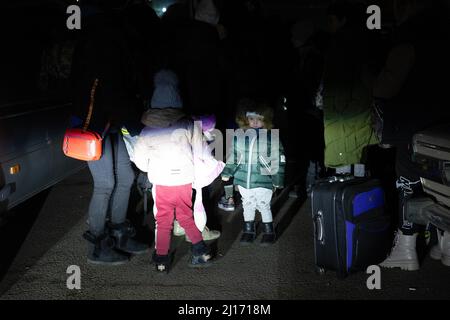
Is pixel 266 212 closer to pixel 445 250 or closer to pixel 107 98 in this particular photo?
pixel 445 250

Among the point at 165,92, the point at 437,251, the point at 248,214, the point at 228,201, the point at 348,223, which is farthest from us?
the point at 228,201

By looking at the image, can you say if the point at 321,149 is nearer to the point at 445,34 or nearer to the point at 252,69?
the point at 252,69

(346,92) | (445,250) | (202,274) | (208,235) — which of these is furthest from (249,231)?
(445,250)

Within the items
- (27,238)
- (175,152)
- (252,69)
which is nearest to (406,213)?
(175,152)

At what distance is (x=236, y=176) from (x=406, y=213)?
1406 millimetres

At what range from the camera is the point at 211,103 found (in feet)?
16.2

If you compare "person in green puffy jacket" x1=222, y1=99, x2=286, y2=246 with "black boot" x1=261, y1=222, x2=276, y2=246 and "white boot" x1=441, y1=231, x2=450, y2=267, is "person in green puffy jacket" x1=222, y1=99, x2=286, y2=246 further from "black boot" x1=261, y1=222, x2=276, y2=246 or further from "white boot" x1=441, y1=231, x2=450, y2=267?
"white boot" x1=441, y1=231, x2=450, y2=267

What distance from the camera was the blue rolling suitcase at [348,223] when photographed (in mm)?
3666

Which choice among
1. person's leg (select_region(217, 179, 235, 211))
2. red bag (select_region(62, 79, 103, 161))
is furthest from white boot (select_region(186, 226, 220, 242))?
red bag (select_region(62, 79, 103, 161))

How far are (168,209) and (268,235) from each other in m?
1.01

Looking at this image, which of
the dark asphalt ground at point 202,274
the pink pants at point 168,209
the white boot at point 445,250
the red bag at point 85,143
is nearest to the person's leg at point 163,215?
the pink pants at point 168,209

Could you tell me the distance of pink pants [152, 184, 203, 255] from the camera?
13.1 feet

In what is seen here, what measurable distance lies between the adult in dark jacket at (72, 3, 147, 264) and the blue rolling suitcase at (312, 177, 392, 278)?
1458 millimetres

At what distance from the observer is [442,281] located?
380 centimetres
